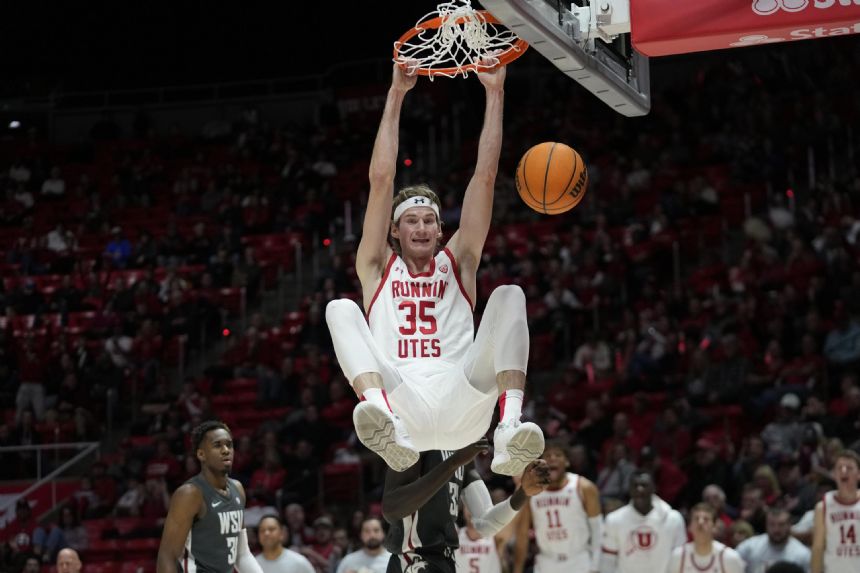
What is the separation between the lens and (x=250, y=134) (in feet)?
76.6

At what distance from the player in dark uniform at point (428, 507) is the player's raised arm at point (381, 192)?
1.07 m

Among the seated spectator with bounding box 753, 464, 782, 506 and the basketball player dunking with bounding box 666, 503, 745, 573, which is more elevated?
the seated spectator with bounding box 753, 464, 782, 506

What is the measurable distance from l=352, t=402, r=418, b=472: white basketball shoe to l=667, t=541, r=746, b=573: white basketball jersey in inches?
199

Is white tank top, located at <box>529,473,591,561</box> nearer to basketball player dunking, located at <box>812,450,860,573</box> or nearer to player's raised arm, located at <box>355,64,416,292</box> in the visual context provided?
basketball player dunking, located at <box>812,450,860,573</box>

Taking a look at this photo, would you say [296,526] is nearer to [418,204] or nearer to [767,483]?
[767,483]

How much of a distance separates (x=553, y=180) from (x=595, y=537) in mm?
4770

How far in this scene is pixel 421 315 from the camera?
21.4 feet

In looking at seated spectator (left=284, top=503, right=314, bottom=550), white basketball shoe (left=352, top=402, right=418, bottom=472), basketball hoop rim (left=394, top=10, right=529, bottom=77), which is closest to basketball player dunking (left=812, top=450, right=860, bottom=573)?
basketball hoop rim (left=394, top=10, right=529, bottom=77)

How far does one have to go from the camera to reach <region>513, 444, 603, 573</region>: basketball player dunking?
10.6 meters

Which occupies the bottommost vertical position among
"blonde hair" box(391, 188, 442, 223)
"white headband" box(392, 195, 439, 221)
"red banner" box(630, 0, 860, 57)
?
"white headband" box(392, 195, 439, 221)

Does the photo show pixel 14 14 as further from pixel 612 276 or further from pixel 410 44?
pixel 410 44

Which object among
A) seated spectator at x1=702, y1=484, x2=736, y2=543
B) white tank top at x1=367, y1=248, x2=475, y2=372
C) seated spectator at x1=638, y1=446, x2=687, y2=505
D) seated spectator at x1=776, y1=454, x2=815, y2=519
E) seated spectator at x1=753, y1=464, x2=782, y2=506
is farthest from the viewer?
seated spectator at x1=638, y1=446, x2=687, y2=505

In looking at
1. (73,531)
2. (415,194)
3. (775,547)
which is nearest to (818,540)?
(775,547)

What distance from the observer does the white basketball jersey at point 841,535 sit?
9734 millimetres
